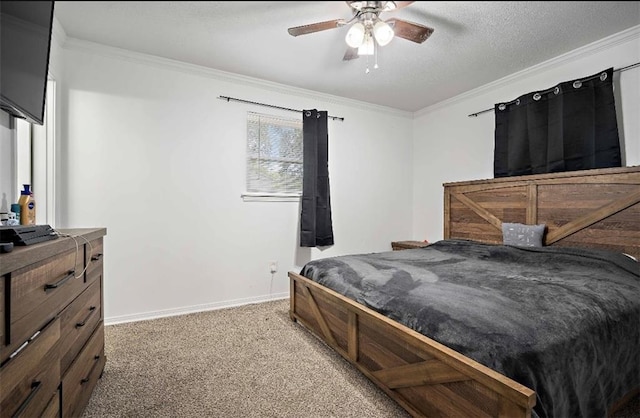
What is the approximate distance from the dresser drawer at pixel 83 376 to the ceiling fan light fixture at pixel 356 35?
204 centimetres

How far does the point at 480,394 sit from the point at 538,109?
278 cm

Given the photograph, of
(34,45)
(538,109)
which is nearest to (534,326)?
(34,45)

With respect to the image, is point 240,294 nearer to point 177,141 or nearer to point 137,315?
point 137,315

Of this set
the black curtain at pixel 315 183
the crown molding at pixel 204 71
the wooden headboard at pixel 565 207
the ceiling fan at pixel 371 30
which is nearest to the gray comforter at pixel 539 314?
the wooden headboard at pixel 565 207

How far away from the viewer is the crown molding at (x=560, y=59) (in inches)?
90.6

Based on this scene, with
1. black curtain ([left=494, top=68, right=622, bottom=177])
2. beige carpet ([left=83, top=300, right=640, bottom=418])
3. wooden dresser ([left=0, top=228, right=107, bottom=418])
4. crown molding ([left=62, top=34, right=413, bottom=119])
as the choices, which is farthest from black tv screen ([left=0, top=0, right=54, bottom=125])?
black curtain ([left=494, top=68, right=622, bottom=177])

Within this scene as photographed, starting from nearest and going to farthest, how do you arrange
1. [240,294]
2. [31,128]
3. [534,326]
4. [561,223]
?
[534,326], [31,128], [561,223], [240,294]

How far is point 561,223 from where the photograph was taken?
8.33 ft

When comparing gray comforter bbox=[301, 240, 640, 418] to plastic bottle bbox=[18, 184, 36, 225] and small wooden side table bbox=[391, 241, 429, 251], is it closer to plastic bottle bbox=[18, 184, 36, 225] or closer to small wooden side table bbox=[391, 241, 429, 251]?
small wooden side table bbox=[391, 241, 429, 251]

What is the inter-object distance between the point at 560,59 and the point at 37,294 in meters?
3.86

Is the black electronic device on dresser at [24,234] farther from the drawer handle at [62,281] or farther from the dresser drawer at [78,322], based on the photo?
the dresser drawer at [78,322]

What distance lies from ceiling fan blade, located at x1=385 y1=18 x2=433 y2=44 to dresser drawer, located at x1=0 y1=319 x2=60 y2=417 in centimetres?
207

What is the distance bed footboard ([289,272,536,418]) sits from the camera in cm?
105

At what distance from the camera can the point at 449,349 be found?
1.22m
